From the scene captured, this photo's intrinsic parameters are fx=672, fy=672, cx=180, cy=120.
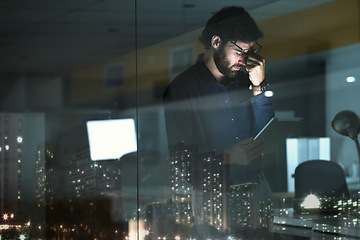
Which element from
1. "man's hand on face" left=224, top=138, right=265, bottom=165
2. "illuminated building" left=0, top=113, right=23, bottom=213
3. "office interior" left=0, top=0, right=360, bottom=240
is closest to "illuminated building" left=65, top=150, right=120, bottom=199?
"office interior" left=0, top=0, right=360, bottom=240

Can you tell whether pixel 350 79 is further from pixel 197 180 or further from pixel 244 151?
pixel 197 180

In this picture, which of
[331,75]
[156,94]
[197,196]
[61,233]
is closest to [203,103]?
[156,94]

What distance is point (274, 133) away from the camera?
360 cm

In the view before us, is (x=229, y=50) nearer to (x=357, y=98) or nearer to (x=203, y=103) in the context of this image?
(x=203, y=103)

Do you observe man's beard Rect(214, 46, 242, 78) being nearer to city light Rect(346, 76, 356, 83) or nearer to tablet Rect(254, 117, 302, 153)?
tablet Rect(254, 117, 302, 153)

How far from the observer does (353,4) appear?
150 inches

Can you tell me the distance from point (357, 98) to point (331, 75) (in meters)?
0.20

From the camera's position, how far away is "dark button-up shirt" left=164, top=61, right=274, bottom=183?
360cm

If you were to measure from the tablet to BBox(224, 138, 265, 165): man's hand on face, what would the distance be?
0.03 meters

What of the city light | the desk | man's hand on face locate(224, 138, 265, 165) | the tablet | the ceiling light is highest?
the city light

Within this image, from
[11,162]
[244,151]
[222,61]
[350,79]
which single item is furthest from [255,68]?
[11,162]

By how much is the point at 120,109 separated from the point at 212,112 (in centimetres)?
50

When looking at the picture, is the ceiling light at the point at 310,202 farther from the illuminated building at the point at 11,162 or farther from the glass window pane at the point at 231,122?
the illuminated building at the point at 11,162

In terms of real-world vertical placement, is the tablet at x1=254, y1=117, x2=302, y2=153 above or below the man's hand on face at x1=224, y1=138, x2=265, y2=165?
above
